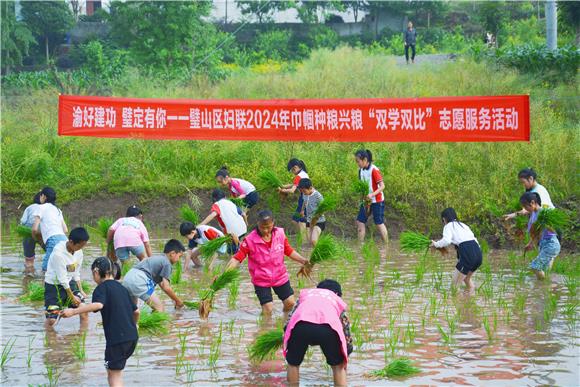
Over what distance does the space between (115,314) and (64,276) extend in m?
2.59

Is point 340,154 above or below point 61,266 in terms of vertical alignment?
above

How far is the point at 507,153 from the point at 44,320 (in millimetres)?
10422

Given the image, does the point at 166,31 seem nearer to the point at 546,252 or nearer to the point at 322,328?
the point at 546,252

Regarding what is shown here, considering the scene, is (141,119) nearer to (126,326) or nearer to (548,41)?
(548,41)

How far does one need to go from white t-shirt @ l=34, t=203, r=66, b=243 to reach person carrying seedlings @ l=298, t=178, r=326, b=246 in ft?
13.5

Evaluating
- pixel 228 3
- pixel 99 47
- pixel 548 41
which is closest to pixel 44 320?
pixel 548 41

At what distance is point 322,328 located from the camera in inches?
290

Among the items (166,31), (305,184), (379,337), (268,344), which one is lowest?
(379,337)

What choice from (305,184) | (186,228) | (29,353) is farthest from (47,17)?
(29,353)

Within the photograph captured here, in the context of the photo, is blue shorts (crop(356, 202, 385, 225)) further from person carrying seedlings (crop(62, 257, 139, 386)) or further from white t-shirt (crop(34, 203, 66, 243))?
person carrying seedlings (crop(62, 257, 139, 386))

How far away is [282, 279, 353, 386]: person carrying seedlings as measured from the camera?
739cm

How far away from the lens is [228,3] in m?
40.8

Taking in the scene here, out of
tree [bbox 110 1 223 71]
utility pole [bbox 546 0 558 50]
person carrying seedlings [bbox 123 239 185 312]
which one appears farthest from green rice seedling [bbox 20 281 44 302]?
tree [bbox 110 1 223 71]

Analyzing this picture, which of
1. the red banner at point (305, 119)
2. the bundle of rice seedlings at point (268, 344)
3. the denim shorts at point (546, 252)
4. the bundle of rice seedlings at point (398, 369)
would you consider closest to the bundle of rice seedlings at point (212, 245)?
the bundle of rice seedlings at point (268, 344)
